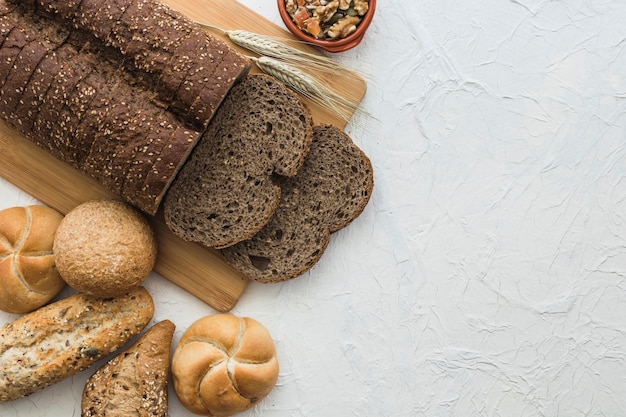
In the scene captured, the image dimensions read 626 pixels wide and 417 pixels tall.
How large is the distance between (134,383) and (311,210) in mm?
1256

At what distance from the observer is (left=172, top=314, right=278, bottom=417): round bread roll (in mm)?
2928

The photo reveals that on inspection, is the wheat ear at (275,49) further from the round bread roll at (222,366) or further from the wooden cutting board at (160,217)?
the round bread roll at (222,366)

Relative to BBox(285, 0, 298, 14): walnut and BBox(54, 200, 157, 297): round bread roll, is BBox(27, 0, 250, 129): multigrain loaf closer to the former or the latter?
A: BBox(285, 0, 298, 14): walnut

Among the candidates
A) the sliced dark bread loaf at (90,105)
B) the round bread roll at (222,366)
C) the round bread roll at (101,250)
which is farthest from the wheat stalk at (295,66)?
the round bread roll at (222,366)

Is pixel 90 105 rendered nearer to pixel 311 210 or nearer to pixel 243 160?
pixel 243 160

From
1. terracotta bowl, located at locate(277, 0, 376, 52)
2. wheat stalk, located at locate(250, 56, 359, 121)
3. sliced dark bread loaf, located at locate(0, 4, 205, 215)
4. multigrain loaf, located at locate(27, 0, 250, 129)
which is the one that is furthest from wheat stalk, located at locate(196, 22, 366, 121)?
sliced dark bread loaf, located at locate(0, 4, 205, 215)

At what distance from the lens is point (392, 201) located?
3244 millimetres

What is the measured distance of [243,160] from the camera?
2.95 metres

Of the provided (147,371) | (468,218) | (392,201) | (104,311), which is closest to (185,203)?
(104,311)

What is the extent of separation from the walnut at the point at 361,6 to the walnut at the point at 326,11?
0.33ft

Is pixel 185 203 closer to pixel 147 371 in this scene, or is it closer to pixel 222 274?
pixel 222 274

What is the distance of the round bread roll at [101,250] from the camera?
279 cm

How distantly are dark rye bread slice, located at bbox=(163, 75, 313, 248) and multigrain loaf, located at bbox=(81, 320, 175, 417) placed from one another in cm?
65

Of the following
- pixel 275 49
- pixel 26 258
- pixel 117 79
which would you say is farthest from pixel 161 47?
pixel 26 258
